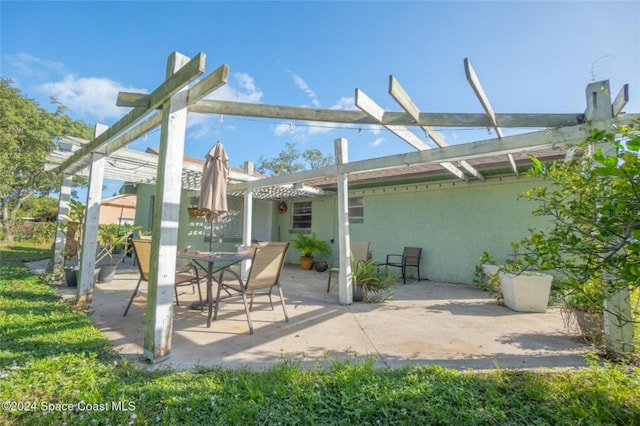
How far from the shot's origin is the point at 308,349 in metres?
2.86

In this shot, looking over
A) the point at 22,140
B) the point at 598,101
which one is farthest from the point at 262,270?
the point at 22,140

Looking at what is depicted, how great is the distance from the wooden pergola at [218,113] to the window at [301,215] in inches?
226

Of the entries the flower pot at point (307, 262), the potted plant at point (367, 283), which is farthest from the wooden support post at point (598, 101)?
the flower pot at point (307, 262)

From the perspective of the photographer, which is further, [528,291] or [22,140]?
[22,140]

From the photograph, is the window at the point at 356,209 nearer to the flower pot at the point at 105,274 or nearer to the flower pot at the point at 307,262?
the flower pot at the point at 307,262

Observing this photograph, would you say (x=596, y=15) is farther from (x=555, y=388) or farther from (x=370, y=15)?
(x=555, y=388)

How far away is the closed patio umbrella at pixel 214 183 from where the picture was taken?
3.89 m

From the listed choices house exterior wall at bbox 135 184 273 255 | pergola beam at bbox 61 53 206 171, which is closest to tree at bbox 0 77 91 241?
house exterior wall at bbox 135 184 273 255

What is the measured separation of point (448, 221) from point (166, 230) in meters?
6.85

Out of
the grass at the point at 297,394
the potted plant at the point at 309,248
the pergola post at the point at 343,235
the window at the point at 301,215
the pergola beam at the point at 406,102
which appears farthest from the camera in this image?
the window at the point at 301,215

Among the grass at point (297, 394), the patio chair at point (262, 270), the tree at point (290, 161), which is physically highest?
the tree at point (290, 161)

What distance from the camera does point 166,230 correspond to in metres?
2.55

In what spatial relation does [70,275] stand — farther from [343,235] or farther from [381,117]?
[381,117]

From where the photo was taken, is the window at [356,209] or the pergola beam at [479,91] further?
the window at [356,209]
